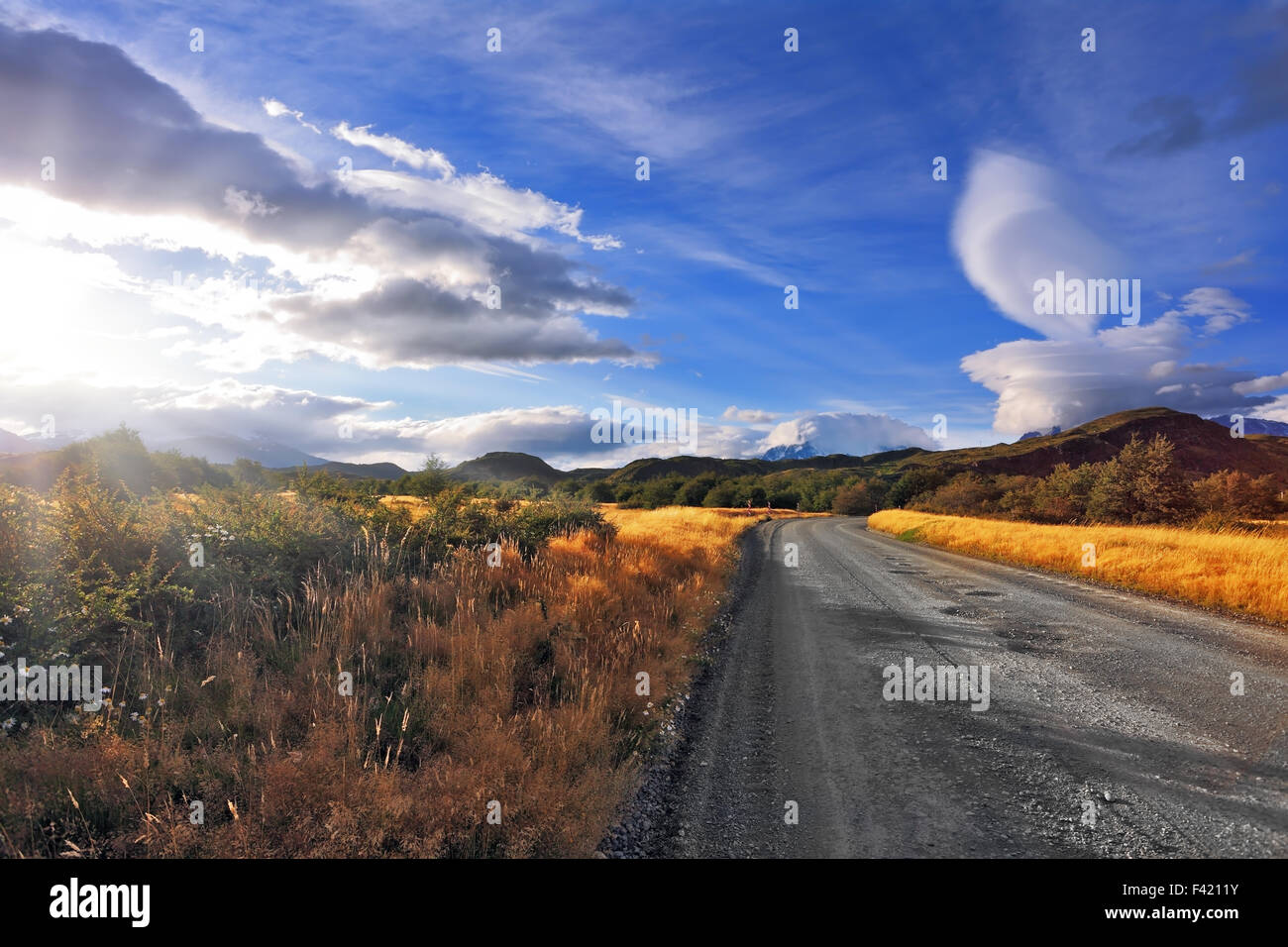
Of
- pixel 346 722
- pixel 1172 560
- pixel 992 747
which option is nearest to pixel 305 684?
pixel 346 722

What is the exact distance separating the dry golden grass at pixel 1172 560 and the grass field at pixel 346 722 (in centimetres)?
1011

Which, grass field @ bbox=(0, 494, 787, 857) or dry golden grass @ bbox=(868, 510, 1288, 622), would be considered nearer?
grass field @ bbox=(0, 494, 787, 857)

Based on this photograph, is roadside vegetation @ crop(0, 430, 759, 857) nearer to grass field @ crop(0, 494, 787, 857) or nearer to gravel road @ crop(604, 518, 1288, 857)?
grass field @ crop(0, 494, 787, 857)

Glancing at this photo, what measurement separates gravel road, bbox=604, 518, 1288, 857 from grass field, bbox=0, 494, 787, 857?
29.4 inches

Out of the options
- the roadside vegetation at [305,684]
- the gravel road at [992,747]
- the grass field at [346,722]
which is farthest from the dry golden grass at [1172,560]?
the grass field at [346,722]

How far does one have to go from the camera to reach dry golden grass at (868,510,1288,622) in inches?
400

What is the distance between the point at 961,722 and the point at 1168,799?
1.69 meters

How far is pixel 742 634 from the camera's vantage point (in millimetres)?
9312

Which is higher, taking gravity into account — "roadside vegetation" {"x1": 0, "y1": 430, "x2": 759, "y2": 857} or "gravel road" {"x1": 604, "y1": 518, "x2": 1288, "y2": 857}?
"roadside vegetation" {"x1": 0, "y1": 430, "x2": 759, "y2": 857}

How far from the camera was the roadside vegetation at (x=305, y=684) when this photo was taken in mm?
3541

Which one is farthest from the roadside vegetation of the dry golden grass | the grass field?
the dry golden grass

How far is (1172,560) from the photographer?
12.8 metres

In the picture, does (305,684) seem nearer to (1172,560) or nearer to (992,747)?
(992,747)

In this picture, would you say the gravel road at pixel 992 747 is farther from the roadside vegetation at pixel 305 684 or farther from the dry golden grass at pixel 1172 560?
the dry golden grass at pixel 1172 560
